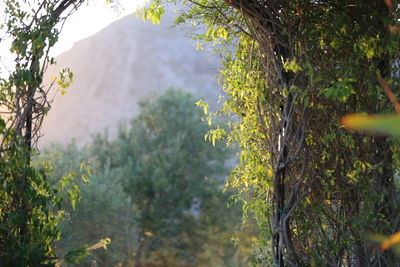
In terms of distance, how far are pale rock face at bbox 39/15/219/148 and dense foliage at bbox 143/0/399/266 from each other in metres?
51.9

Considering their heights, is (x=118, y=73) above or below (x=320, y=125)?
above

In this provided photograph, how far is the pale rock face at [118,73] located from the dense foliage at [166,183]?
3500 centimetres

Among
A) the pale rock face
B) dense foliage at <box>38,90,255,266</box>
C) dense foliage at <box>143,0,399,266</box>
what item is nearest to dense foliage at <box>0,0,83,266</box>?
dense foliage at <box>143,0,399,266</box>

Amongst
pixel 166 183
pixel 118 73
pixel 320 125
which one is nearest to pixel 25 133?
pixel 320 125

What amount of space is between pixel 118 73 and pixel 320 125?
201 feet

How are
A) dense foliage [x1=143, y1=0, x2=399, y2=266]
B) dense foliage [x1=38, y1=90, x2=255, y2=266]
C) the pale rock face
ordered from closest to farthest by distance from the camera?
dense foliage [x1=143, y1=0, x2=399, y2=266] → dense foliage [x1=38, y1=90, x2=255, y2=266] → the pale rock face

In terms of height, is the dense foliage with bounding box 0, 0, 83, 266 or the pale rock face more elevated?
the pale rock face

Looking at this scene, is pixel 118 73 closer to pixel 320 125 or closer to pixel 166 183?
pixel 166 183

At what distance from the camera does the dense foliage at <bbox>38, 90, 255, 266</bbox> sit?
17703mm

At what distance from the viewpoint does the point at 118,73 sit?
63.3m

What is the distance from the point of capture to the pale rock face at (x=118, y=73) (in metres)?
56.8

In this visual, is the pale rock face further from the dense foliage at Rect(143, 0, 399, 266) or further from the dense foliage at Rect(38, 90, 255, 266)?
the dense foliage at Rect(143, 0, 399, 266)

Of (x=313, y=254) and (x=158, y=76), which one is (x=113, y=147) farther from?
(x=158, y=76)

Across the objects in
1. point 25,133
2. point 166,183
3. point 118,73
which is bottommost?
point 25,133
